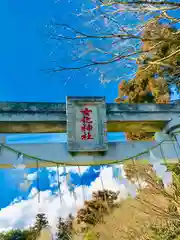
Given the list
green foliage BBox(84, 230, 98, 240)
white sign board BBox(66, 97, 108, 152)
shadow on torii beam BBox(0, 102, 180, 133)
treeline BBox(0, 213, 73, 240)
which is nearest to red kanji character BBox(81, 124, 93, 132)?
white sign board BBox(66, 97, 108, 152)

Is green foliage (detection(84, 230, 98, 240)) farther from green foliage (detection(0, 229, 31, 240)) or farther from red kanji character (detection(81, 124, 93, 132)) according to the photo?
green foliage (detection(0, 229, 31, 240))

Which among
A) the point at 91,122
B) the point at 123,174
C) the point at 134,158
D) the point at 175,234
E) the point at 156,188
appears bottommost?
the point at 175,234

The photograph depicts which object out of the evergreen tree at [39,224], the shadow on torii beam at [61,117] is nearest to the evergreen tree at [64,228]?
the evergreen tree at [39,224]

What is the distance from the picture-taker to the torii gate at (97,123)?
4402 millimetres

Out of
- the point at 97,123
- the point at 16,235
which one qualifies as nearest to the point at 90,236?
the point at 97,123

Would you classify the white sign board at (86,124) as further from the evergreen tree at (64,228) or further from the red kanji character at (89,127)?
the evergreen tree at (64,228)

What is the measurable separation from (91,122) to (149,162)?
1.22 m

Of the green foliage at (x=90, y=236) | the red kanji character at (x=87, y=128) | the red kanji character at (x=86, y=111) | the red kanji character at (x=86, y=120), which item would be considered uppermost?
the red kanji character at (x=86, y=111)

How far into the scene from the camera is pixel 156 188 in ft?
12.9

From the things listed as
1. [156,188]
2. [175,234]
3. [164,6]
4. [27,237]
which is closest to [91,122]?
[156,188]

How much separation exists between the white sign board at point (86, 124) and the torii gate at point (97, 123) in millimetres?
18

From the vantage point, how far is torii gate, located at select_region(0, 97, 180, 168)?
14.4ft

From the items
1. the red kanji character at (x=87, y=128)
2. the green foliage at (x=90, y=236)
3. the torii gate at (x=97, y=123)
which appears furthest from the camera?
the green foliage at (x=90, y=236)

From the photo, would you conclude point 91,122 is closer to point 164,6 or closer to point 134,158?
point 134,158
